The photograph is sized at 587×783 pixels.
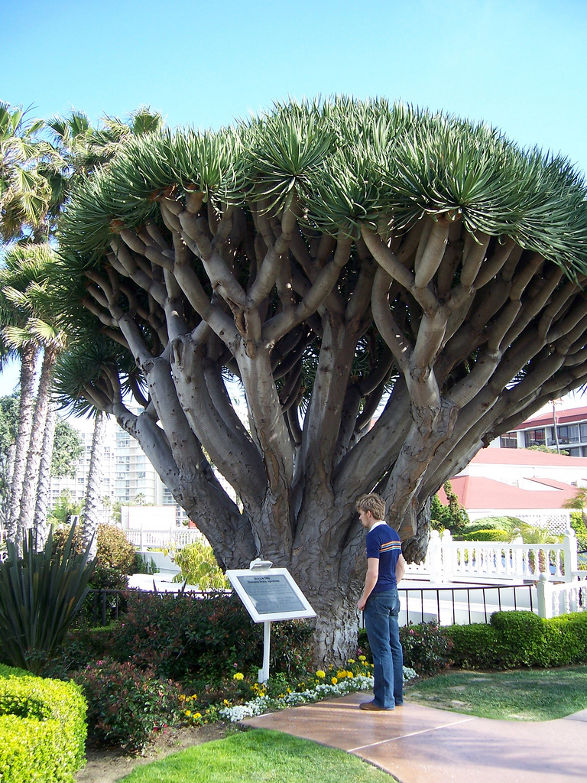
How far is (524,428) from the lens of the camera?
74.1 metres

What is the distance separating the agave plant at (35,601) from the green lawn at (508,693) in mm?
3495

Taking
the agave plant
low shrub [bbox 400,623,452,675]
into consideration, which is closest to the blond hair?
low shrub [bbox 400,623,452,675]

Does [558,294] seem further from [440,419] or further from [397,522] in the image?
[397,522]

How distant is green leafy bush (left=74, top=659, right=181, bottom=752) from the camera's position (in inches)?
189

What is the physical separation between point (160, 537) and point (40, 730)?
78.3ft

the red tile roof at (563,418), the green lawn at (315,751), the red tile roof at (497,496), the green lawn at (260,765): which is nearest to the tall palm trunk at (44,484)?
the green lawn at (315,751)

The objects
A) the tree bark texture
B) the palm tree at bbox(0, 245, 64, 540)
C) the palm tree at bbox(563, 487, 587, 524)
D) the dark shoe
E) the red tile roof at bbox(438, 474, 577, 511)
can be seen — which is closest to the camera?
the dark shoe

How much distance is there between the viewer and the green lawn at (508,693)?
5.52m

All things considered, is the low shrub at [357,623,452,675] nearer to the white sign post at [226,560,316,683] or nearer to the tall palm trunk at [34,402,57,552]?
the white sign post at [226,560,316,683]

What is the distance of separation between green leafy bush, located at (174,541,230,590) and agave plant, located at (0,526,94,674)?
4.79 meters

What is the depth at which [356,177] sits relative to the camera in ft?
18.5

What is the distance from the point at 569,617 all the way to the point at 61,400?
24.2 feet

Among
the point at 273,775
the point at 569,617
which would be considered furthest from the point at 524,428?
the point at 273,775

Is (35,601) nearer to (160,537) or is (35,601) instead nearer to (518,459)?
(160,537)
